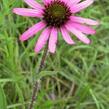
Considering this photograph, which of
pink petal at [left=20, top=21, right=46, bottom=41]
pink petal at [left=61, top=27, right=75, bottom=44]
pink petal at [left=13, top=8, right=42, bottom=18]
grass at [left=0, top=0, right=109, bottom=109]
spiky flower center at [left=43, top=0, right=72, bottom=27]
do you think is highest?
pink petal at [left=13, top=8, right=42, bottom=18]

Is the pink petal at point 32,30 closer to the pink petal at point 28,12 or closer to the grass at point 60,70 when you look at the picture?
the pink petal at point 28,12

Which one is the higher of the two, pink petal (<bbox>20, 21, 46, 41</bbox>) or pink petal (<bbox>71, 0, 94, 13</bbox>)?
pink petal (<bbox>71, 0, 94, 13</bbox>)

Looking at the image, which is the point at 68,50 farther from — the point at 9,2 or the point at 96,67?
the point at 9,2

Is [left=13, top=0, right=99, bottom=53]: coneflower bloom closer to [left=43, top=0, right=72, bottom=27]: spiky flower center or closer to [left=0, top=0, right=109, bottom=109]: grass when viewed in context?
[left=43, top=0, right=72, bottom=27]: spiky flower center

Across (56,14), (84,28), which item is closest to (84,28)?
(84,28)

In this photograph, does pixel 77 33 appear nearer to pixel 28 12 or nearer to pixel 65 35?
pixel 65 35

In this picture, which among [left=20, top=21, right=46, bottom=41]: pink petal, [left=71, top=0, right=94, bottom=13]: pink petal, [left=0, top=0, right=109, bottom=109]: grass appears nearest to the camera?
[left=20, top=21, right=46, bottom=41]: pink petal

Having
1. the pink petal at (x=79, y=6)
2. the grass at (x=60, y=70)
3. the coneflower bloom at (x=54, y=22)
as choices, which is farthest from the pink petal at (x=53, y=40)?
the grass at (x=60, y=70)

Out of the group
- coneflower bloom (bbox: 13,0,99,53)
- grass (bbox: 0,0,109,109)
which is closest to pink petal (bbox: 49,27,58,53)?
coneflower bloom (bbox: 13,0,99,53)
